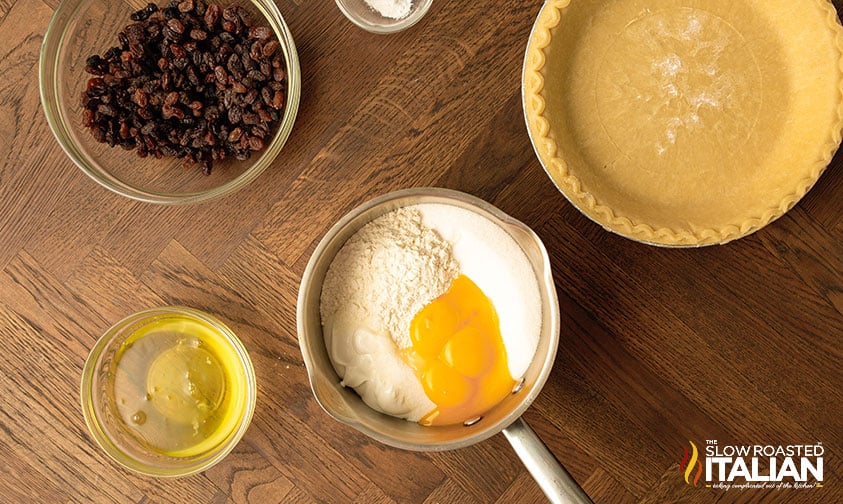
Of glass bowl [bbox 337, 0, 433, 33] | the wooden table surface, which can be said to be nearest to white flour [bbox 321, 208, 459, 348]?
the wooden table surface

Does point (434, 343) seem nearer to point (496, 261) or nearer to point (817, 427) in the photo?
point (496, 261)

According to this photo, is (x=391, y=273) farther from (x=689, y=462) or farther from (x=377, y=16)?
(x=689, y=462)

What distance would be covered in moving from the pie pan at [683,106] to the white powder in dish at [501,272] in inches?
6.5

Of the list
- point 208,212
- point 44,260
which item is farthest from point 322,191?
point 44,260

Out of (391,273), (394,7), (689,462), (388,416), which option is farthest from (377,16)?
(689,462)

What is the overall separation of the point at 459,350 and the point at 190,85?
2.51ft

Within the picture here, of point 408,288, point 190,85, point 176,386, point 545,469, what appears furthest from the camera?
point 176,386

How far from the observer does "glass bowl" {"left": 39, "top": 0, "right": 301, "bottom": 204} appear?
4.42ft

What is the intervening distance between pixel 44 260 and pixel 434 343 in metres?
0.91

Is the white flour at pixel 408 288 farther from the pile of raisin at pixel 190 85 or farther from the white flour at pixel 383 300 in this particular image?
the pile of raisin at pixel 190 85

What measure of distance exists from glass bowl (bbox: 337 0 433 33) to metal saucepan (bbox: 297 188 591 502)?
0.37 metres

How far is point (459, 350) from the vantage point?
49.3 inches

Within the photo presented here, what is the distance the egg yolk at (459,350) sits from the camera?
48.9 inches

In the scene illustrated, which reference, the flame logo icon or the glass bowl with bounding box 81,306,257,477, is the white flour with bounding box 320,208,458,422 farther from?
the flame logo icon
